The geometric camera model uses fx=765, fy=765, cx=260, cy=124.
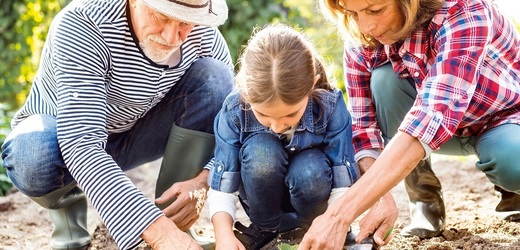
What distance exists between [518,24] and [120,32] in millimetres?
3429

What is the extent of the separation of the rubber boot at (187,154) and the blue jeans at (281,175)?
30 centimetres

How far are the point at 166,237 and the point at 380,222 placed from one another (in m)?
0.71

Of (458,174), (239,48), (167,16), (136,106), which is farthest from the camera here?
(239,48)

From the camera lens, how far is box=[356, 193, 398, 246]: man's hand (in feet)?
8.22

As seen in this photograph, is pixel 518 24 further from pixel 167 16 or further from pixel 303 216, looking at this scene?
pixel 167 16

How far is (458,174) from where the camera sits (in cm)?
399

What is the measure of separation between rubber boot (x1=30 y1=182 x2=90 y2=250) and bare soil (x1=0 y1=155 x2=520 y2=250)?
7cm

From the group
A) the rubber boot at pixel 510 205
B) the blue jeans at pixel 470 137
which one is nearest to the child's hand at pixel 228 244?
the blue jeans at pixel 470 137

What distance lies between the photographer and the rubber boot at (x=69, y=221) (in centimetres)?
295

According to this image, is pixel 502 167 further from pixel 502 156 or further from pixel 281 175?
pixel 281 175

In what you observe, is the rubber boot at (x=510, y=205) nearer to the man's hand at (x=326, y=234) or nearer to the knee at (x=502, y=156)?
the knee at (x=502, y=156)

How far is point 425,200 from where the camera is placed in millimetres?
3059

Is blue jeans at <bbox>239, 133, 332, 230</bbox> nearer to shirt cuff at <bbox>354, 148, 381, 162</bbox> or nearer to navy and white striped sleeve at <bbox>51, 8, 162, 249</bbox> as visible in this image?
shirt cuff at <bbox>354, 148, 381, 162</bbox>

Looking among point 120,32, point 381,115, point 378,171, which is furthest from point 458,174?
point 120,32
